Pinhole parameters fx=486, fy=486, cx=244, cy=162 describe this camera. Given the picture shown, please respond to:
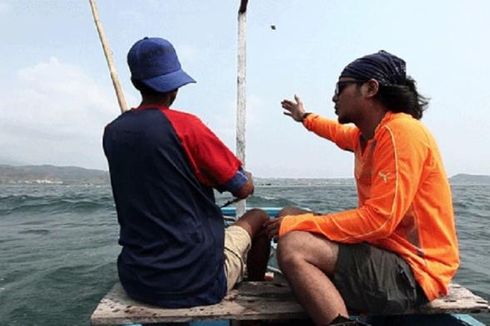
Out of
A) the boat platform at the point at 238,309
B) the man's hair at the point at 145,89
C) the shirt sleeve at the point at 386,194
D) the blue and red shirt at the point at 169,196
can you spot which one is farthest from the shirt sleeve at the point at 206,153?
the boat platform at the point at 238,309

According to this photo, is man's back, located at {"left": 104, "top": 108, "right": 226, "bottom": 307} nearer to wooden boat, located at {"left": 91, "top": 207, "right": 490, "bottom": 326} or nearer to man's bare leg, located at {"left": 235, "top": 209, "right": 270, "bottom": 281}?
wooden boat, located at {"left": 91, "top": 207, "right": 490, "bottom": 326}

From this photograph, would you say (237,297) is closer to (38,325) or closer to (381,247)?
(381,247)

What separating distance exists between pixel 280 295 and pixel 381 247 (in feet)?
2.32

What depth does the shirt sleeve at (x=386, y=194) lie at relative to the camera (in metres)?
2.55

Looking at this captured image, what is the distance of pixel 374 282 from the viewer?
8.68 ft

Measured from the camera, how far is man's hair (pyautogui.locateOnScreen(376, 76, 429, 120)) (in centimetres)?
284

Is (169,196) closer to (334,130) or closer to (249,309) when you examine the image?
(249,309)

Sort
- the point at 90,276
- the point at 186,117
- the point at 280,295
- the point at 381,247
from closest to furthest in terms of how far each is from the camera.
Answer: the point at 186,117
the point at 381,247
the point at 280,295
the point at 90,276

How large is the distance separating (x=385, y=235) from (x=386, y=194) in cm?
23

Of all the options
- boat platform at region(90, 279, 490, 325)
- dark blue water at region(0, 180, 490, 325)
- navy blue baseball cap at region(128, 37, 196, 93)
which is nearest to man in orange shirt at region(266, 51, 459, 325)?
boat platform at region(90, 279, 490, 325)

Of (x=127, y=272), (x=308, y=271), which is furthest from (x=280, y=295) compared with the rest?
(x=127, y=272)

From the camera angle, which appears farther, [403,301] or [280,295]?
[280,295]

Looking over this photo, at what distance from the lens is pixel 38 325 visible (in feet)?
18.6

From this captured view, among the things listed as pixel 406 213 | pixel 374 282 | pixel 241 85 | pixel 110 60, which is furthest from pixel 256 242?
pixel 241 85
